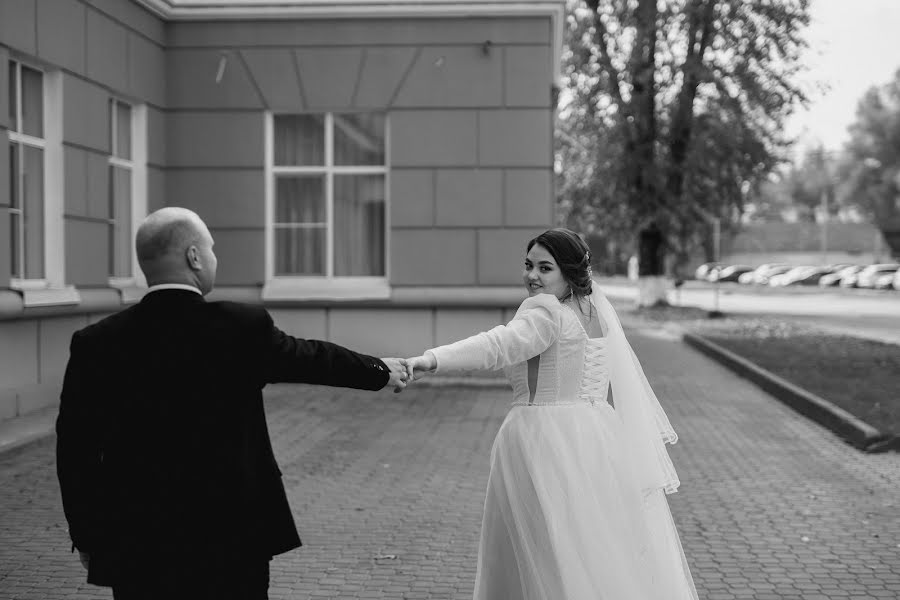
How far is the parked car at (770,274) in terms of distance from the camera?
79.6 metres

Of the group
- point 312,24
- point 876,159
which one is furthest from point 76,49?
point 876,159

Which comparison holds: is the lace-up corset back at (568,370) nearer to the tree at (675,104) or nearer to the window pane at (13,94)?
the window pane at (13,94)

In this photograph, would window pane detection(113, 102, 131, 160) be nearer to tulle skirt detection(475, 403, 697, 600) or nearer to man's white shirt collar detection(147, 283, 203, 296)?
tulle skirt detection(475, 403, 697, 600)

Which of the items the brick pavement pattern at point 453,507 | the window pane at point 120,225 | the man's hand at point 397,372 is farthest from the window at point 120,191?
the man's hand at point 397,372

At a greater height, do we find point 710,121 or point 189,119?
point 710,121

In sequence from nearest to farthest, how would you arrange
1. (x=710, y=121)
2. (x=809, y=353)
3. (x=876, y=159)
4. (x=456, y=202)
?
(x=456, y=202), (x=809, y=353), (x=710, y=121), (x=876, y=159)

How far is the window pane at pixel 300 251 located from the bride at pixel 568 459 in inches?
395

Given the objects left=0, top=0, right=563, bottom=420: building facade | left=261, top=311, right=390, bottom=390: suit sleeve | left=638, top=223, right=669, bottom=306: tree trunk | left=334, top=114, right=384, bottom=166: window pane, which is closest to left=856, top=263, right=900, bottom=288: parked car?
left=638, top=223, right=669, bottom=306: tree trunk

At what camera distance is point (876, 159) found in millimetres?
91688

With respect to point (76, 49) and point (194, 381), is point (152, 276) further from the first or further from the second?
point (76, 49)

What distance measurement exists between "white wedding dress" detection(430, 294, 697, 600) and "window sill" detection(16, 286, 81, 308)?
7129 mm

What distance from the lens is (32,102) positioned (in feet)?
35.1

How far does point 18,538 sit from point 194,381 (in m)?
3.93

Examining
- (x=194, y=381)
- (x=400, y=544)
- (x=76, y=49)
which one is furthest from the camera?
(x=76, y=49)
